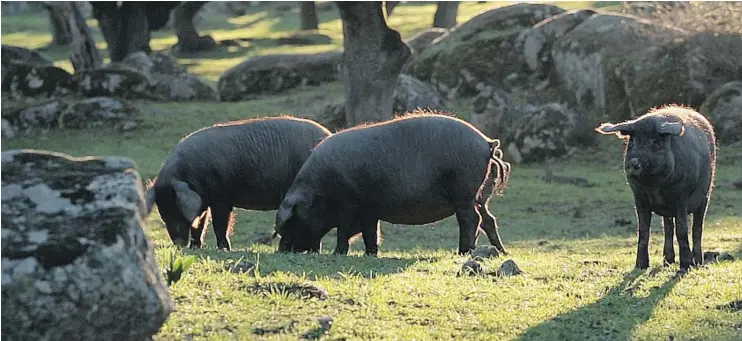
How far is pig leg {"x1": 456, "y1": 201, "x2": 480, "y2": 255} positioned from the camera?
12.4 meters

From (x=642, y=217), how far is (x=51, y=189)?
628 cm

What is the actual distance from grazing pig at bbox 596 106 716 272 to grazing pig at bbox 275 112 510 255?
1.89 m

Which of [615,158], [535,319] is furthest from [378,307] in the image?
[615,158]

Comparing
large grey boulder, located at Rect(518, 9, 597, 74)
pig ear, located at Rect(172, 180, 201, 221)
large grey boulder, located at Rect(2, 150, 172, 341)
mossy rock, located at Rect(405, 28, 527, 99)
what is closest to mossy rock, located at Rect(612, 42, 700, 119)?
large grey boulder, located at Rect(518, 9, 597, 74)

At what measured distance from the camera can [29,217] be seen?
634 centimetres

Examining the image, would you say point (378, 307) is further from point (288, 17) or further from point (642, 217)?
point (288, 17)

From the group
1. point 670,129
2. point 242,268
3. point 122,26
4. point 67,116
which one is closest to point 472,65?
point 67,116

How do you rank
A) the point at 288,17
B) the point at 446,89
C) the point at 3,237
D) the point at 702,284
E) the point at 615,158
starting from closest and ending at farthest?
1. the point at 3,237
2. the point at 702,284
3. the point at 615,158
4. the point at 446,89
5. the point at 288,17

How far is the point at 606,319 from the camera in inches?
331

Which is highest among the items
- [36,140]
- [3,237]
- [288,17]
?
[3,237]

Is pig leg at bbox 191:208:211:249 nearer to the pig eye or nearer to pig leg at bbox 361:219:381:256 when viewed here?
pig leg at bbox 361:219:381:256

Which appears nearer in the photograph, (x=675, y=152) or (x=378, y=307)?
(x=378, y=307)

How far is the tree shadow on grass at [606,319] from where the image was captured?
793 centimetres

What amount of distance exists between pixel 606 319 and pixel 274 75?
23.0 meters
